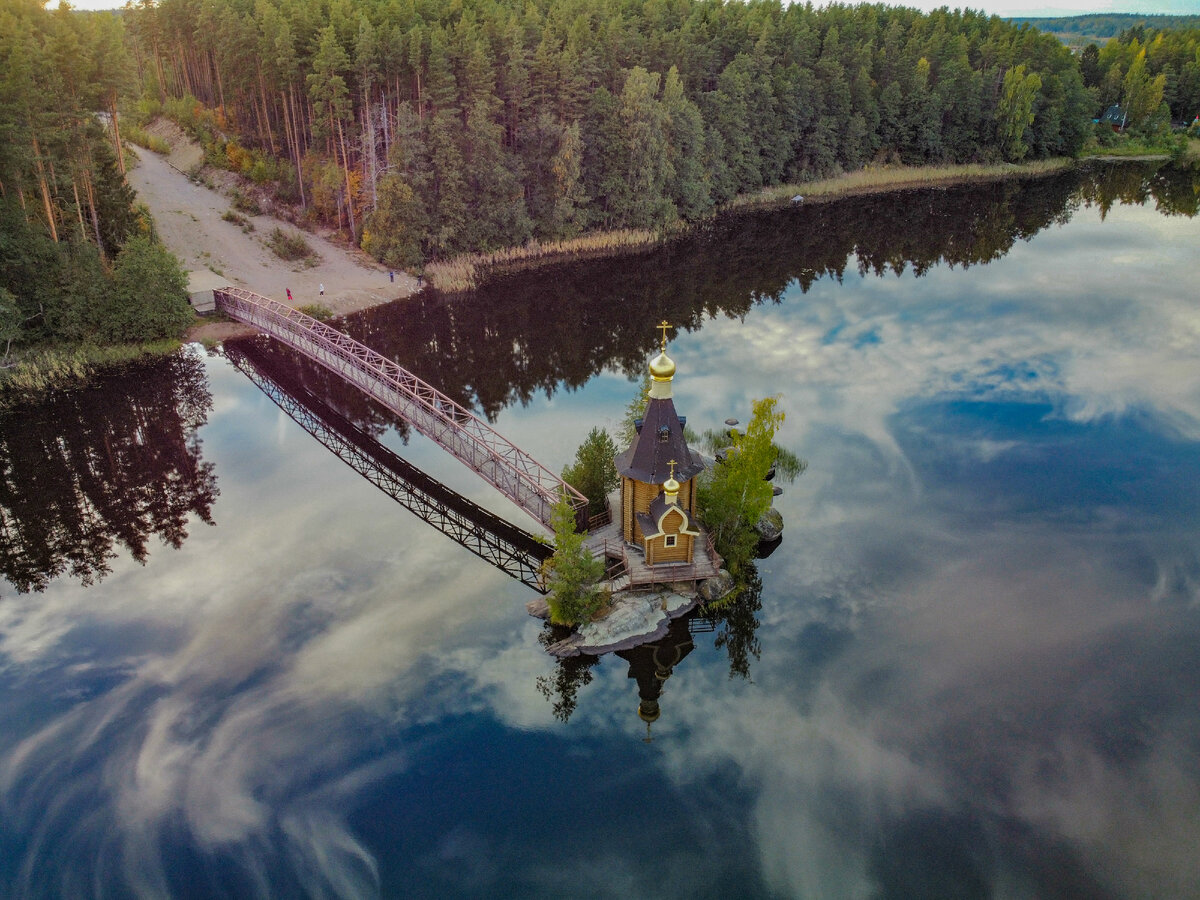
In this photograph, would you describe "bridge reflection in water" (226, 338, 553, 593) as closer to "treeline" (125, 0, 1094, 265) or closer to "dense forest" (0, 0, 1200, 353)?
"dense forest" (0, 0, 1200, 353)

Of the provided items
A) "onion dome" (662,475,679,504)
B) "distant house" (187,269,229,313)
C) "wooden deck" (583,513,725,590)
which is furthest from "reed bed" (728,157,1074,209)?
"onion dome" (662,475,679,504)

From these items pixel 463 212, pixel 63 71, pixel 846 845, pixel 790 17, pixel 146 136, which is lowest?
pixel 846 845

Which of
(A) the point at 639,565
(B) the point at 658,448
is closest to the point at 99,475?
(A) the point at 639,565

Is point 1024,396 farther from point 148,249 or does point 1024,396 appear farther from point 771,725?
point 148,249

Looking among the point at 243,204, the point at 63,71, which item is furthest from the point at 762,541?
the point at 243,204

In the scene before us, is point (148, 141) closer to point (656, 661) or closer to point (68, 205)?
point (68, 205)

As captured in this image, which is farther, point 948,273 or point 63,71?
point 948,273
